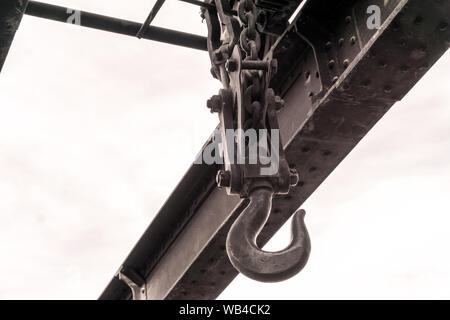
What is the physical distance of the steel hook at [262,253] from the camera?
1.95 m

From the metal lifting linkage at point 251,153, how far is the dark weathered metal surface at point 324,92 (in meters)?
0.66

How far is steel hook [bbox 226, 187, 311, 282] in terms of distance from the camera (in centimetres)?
195

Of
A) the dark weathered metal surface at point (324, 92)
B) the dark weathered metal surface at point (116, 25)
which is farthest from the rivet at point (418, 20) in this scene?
the dark weathered metal surface at point (116, 25)

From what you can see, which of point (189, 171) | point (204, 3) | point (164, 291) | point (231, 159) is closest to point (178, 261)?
point (164, 291)

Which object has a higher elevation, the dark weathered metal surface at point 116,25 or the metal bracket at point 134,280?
the dark weathered metal surface at point 116,25

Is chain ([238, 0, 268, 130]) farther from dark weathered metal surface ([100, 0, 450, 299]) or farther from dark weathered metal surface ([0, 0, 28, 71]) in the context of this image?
dark weathered metal surface ([0, 0, 28, 71])

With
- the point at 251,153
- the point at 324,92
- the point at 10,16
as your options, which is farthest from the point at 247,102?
the point at 10,16

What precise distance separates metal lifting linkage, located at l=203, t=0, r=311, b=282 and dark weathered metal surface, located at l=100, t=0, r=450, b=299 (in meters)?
0.66

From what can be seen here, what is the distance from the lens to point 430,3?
2.62 m

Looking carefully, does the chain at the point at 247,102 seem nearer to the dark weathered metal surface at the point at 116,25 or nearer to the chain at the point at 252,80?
the chain at the point at 252,80

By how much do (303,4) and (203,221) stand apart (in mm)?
1814

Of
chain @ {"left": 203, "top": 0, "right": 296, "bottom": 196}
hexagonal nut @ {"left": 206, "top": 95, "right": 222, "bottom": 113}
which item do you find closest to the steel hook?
chain @ {"left": 203, "top": 0, "right": 296, "bottom": 196}
